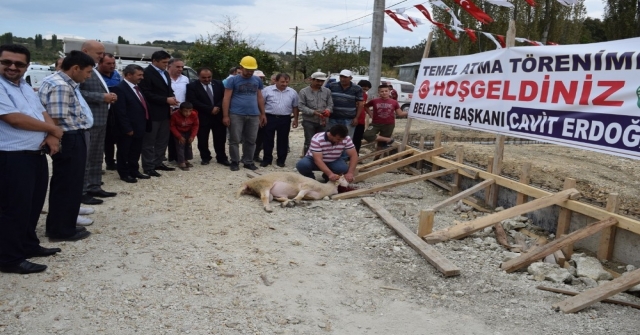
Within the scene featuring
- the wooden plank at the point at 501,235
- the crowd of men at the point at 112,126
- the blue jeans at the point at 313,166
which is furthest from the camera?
the blue jeans at the point at 313,166

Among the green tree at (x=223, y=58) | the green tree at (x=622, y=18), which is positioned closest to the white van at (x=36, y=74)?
the green tree at (x=223, y=58)

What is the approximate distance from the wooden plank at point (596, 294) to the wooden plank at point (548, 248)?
70 centimetres

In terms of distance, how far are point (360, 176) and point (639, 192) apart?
424 cm

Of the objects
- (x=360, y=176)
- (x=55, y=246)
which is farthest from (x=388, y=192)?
(x=55, y=246)

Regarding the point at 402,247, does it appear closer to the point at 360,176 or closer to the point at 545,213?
the point at 545,213

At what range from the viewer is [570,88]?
5.39 meters

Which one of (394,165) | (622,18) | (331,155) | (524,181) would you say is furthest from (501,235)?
(622,18)

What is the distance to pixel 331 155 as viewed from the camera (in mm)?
7191

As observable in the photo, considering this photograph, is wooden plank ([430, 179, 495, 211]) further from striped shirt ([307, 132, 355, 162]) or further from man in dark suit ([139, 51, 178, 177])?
man in dark suit ([139, 51, 178, 177])

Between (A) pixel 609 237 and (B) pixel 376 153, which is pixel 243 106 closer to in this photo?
(B) pixel 376 153

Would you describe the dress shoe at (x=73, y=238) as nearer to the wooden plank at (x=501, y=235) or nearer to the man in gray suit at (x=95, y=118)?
the man in gray suit at (x=95, y=118)

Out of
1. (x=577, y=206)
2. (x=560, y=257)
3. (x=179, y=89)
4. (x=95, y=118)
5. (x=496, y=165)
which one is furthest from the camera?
(x=179, y=89)

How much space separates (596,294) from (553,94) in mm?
2599

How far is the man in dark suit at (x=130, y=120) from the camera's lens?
652cm
